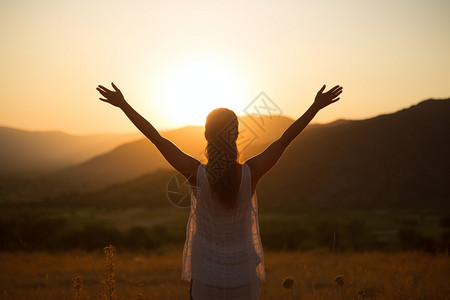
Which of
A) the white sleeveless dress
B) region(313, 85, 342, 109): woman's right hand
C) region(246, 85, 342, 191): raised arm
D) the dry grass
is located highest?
region(313, 85, 342, 109): woman's right hand

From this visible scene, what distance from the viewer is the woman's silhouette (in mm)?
2467

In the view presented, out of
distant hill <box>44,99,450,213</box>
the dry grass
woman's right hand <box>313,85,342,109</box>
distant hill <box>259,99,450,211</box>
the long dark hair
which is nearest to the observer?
the long dark hair

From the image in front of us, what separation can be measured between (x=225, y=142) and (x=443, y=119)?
67.8m

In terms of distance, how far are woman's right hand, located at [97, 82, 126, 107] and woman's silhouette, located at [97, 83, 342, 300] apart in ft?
0.34

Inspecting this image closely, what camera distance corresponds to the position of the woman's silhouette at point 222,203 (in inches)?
97.1

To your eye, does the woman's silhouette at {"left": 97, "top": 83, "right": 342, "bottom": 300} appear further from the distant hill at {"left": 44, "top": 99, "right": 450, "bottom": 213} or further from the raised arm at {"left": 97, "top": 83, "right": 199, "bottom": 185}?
the distant hill at {"left": 44, "top": 99, "right": 450, "bottom": 213}

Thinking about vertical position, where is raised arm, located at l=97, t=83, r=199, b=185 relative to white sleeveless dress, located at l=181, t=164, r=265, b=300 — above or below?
above

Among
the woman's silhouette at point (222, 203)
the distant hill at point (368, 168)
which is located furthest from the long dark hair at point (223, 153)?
the distant hill at point (368, 168)

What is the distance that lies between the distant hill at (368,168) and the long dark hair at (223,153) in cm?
4821

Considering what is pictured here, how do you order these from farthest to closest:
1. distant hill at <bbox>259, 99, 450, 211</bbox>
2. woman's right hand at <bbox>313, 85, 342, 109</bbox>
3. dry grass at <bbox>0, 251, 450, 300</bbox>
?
1. distant hill at <bbox>259, 99, 450, 211</bbox>
2. dry grass at <bbox>0, 251, 450, 300</bbox>
3. woman's right hand at <bbox>313, 85, 342, 109</bbox>

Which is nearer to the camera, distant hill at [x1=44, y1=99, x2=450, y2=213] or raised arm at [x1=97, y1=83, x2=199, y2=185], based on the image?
raised arm at [x1=97, y1=83, x2=199, y2=185]

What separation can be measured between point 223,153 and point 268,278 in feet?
21.8

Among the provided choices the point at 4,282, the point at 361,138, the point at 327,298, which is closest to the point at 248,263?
the point at 327,298

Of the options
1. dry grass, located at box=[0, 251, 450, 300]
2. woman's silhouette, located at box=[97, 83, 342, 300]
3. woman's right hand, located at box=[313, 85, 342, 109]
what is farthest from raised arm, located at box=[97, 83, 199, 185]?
dry grass, located at box=[0, 251, 450, 300]
